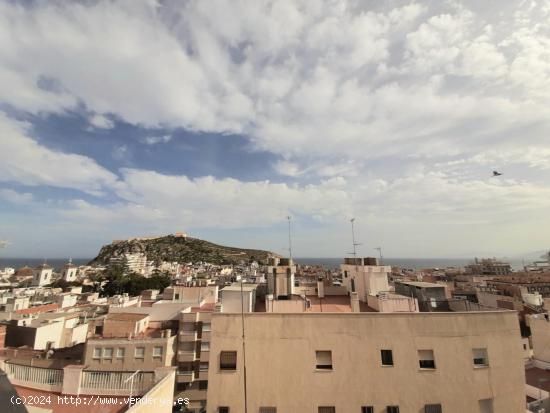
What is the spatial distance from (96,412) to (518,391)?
59.3ft

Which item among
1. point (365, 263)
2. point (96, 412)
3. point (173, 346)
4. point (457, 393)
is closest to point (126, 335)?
point (173, 346)

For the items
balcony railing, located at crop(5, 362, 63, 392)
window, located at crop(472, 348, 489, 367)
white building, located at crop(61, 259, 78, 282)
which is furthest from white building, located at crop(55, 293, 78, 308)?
white building, located at crop(61, 259, 78, 282)

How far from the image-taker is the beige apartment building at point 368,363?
13.5 m

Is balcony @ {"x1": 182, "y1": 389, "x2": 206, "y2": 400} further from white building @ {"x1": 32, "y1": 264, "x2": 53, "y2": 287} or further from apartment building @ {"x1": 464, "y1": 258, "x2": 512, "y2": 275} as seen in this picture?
apartment building @ {"x1": 464, "y1": 258, "x2": 512, "y2": 275}

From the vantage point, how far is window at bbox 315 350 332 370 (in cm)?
1395

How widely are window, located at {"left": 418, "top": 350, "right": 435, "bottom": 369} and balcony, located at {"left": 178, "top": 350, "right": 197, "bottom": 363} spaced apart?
22.7m

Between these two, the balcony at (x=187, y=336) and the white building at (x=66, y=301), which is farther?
the white building at (x=66, y=301)

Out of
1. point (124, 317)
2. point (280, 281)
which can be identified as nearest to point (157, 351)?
point (124, 317)

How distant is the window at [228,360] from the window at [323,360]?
383 centimetres

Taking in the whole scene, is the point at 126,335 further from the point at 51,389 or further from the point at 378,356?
the point at 378,356

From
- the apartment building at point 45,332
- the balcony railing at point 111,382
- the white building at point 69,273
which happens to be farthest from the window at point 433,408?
the white building at point 69,273

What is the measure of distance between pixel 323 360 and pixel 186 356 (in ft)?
66.9

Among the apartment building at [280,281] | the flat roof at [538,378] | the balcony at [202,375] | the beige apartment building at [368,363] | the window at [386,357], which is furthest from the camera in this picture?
the balcony at [202,375]

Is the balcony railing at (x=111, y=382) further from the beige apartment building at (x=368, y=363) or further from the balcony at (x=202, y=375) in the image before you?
the balcony at (x=202, y=375)
